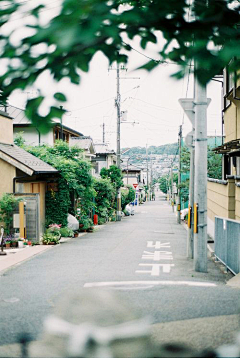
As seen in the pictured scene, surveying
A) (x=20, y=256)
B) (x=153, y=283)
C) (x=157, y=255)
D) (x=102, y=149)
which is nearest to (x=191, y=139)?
(x=157, y=255)

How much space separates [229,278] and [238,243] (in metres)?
1.12

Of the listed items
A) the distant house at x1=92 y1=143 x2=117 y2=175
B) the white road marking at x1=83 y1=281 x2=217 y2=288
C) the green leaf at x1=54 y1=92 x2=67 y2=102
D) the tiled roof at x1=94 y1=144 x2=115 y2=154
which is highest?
the tiled roof at x1=94 y1=144 x2=115 y2=154

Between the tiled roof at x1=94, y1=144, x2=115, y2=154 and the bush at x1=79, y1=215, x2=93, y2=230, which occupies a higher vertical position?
the tiled roof at x1=94, y1=144, x2=115, y2=154

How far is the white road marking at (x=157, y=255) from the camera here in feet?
45.6

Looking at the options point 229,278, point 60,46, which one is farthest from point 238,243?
point 60,46

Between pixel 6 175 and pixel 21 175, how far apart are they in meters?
0.88

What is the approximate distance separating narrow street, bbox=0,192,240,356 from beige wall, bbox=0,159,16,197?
14.3ft

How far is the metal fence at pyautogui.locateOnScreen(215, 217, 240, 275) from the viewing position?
399 inches

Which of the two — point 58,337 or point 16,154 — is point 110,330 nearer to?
point 58,337

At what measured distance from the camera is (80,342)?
2.16 metres

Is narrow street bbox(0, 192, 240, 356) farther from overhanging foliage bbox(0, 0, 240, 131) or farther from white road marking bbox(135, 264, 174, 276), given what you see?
overhanging foliage bbox(0, 0, 240, 131)

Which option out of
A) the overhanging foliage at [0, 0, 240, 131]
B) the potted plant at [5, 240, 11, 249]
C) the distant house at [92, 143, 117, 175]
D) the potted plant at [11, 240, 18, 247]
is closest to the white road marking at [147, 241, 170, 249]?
the potted plant at [11, 240, 18, 247]

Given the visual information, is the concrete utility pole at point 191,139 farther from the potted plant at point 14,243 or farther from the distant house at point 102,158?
the distant house at point 102,158

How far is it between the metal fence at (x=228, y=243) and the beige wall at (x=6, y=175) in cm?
969
